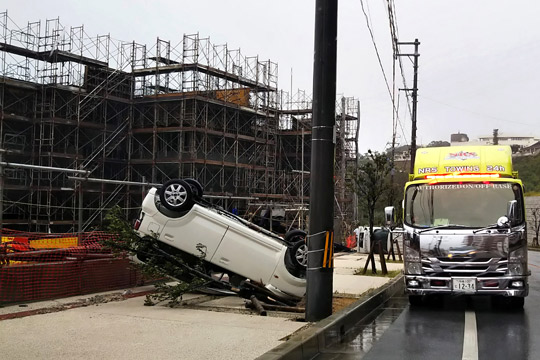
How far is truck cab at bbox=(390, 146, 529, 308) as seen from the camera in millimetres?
9606

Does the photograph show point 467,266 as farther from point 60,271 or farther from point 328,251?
point 60,271

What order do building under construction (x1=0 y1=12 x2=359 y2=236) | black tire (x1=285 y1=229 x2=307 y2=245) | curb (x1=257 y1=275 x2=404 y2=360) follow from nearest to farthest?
1. curb (x1=257 y1=275 x2=404 y2=360)
2. black tire (x1=285 y1=229 x2=307 y2=245)
3. building under construction (x1=0 y1=12 x2=359 y2=236)

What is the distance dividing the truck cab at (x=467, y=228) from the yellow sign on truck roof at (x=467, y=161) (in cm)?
2

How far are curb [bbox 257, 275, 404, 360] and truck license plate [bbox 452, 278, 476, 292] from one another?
1.65 m

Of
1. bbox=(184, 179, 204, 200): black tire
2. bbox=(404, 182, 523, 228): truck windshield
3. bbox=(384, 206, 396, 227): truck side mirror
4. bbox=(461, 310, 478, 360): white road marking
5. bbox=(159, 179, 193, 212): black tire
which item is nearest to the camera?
bbox=(461, 310, 478, 360): white road marking

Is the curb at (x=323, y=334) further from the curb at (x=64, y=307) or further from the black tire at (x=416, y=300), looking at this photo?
the curb at (x=64, y=307)

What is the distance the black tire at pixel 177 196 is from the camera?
9852mm

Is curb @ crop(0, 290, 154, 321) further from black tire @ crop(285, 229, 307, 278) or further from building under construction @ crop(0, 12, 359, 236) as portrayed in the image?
building under construction @ crop(0, 12, 359, 236)

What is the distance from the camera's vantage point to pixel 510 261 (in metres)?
9.58

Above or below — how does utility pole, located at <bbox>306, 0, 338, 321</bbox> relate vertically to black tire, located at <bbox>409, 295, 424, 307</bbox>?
above

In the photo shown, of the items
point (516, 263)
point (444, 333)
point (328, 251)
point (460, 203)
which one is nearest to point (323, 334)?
point (328, 251)

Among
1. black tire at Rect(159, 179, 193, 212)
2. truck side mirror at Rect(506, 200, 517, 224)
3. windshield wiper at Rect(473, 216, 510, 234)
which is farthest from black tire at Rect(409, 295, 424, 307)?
black tire at Rect(159, 179, 193, 212)

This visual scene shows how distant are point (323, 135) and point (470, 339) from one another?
3852 millimetres

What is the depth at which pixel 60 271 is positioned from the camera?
946 centimetres
